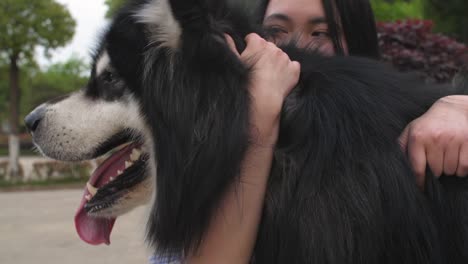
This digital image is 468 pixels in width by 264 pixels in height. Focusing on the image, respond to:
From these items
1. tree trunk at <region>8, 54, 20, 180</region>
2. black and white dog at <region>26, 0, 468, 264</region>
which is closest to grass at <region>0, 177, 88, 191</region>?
tree trunk at <region>8, 54, 20, 180</region>

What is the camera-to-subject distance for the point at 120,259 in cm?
578

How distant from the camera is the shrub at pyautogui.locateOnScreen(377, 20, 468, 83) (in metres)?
3.90

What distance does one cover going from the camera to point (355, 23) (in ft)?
7.66

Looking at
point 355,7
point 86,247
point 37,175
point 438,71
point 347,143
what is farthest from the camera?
point 37,175

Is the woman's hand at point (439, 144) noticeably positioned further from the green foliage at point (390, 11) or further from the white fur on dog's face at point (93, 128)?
the green foliage at point (390, 11)

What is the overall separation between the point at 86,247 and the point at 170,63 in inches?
210

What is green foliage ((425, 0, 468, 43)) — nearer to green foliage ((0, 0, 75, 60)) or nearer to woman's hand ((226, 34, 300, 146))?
green foliage ((0, 0, 75, 60))

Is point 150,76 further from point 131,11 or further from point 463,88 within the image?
point 463,88

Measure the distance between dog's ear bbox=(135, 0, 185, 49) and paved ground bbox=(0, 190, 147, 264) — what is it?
2849mm

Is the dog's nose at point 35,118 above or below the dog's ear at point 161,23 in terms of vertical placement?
below

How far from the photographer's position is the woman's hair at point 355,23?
226cm

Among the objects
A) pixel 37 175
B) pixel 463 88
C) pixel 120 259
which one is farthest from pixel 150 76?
pixel 37 175

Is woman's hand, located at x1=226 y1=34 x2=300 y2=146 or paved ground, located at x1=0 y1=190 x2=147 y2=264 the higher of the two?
woman's hand, located at x1=226 y1=34 x2=300 y2=146

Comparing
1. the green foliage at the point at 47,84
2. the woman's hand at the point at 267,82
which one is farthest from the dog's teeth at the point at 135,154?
the green foliage at the point at 47,84
